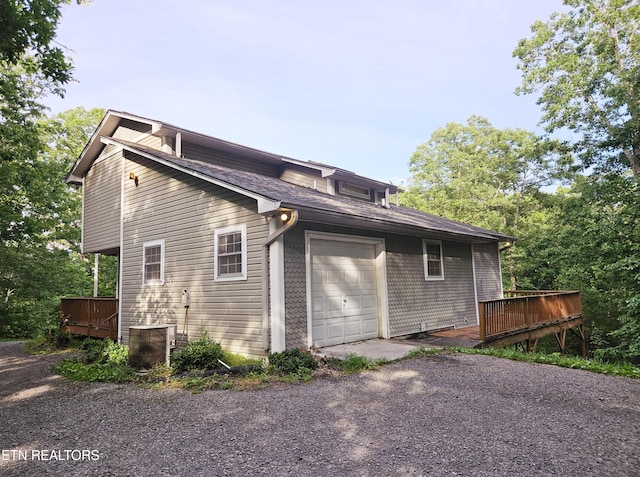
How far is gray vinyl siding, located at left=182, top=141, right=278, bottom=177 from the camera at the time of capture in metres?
9.94

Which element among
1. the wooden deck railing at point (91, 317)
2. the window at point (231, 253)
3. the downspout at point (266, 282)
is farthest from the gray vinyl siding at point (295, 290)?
the wooden deck railing at point (91, 317)

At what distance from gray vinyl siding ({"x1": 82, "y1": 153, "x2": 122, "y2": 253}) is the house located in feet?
0.19

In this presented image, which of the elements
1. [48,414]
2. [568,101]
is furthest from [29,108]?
[568,101]

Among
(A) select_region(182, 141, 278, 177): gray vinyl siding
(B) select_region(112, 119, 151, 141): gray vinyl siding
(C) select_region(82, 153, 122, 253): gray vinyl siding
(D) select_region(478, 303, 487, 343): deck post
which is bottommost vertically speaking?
(D) select_region(478, 303, 487, 343): deck post

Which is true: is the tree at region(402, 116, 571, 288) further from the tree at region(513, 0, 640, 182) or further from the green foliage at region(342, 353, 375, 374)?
the green foliage at region(342, 353, 375, 374)

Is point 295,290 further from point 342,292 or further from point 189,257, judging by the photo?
point 189,257

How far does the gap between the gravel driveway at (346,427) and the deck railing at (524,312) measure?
7.92 feet

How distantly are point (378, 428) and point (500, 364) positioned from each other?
3717mm

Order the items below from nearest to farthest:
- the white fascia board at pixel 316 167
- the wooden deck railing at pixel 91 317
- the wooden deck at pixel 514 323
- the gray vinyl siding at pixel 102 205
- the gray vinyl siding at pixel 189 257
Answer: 1. the gray vinyl siding at pixel 189 257
2. the wooden deck at pixel 514 323
3. the white fascia board at pixel 316 167
4. the wooden deck railing at pixel 91 317
5. the gray vinyl siding at pixel 102 205

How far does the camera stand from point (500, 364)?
21.2ft

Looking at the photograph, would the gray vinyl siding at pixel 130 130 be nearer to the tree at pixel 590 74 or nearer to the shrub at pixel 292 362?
the shrub at pixel 292 362

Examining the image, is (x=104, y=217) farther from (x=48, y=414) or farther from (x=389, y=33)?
(x=389, y=33)

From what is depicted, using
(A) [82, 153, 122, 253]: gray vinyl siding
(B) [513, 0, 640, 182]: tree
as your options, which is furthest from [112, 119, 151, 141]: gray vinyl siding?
(B) [513, 0, 640, 182]: tree

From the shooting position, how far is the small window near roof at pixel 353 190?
10653 mm
